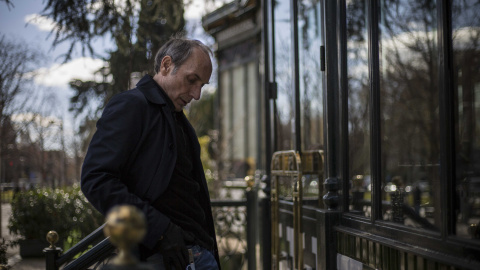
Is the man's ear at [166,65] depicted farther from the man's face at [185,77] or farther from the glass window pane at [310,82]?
the glass window pane at [310,82]

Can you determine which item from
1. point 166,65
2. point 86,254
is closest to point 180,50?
point 166,65

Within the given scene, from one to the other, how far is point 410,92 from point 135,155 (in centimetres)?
760

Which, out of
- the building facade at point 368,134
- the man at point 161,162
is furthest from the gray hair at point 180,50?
the building facade at point 368,134

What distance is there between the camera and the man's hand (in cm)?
242

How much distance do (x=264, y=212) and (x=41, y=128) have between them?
3.65 m

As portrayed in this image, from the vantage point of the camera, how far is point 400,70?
953cm

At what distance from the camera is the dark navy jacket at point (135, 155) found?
7.77 feet

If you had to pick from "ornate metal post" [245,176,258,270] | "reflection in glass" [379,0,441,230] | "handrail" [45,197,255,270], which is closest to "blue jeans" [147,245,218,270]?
"handrail" [45,197,255,270]

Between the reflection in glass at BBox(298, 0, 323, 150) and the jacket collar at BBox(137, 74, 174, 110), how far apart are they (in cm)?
262

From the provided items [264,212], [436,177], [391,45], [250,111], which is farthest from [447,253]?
[250,111]

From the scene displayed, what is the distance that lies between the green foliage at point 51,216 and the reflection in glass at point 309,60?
10.1 ft

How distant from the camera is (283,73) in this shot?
5.71 m

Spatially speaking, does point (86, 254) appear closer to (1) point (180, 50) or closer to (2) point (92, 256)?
(2) point (92, 256)

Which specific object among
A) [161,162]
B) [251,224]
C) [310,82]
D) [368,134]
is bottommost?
[251,224]
